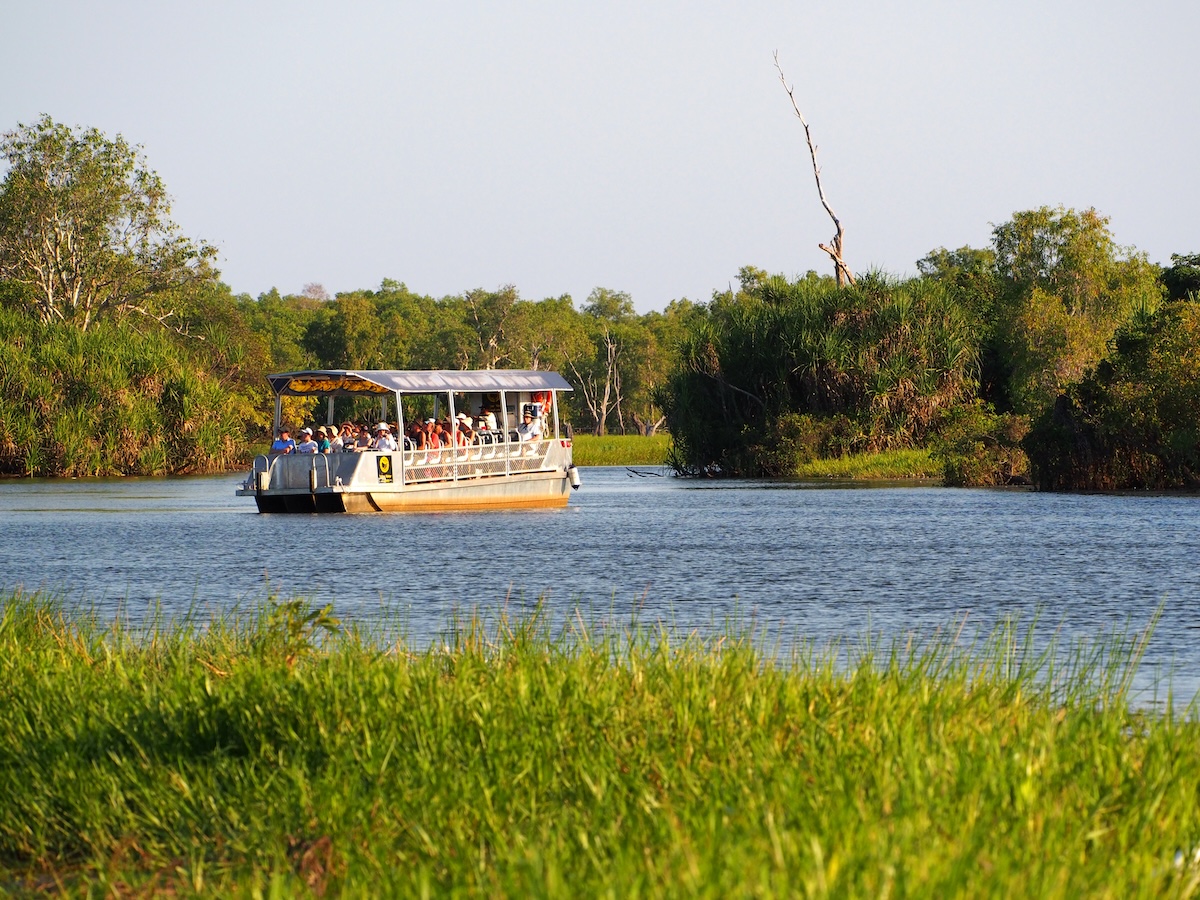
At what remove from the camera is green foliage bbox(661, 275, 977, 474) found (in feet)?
191

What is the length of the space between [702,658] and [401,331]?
384 feet

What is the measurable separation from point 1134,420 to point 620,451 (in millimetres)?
43449

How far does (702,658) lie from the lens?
29.9ft

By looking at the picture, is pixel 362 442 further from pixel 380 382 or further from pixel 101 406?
pixel 101 406

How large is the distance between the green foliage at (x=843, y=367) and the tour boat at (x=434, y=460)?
19.2m

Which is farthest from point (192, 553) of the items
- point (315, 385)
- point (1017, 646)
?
point (1017, 646)

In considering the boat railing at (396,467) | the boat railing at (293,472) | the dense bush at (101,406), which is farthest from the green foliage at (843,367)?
the boat railing at (293,472)

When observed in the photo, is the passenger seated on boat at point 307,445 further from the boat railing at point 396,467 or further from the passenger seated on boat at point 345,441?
the passenger seated on boat at point 345,441

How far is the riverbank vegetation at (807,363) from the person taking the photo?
4556 cm

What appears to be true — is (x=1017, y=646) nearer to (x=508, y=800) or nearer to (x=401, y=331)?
(x=508, y=800)

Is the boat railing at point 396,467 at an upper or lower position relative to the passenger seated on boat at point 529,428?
lower

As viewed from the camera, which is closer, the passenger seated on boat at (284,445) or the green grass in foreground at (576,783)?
the green grass in foreground at (576,783)

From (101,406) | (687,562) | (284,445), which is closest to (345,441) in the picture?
(284,445)

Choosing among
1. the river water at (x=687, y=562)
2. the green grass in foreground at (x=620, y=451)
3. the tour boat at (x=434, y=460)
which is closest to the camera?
the river water at (x=687, y=562)
